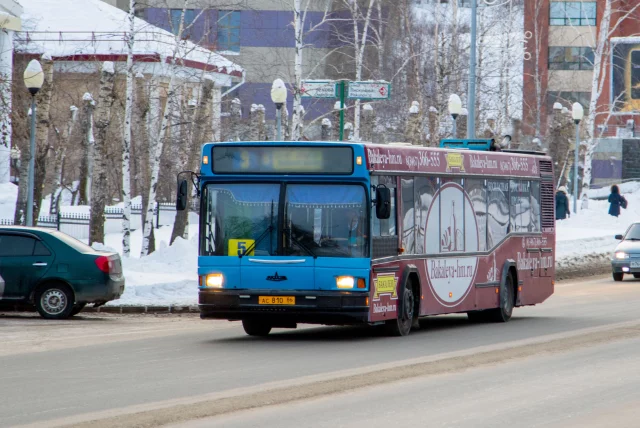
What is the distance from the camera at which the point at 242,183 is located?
16906 mm

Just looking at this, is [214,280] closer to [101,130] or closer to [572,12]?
[101,130]

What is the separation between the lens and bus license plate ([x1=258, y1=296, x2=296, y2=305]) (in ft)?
53.9

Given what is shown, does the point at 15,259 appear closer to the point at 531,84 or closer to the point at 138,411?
the point at 138,411

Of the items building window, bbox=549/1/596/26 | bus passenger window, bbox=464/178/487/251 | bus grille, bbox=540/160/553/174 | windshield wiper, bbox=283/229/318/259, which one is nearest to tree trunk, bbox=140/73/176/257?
Answer: bus grille, bbox=540/160/553/174

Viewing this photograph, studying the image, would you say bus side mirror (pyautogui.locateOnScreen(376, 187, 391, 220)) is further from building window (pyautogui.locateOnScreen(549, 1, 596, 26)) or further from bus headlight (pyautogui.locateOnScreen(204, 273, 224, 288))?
building window (pyautogui.locateOnScreen(549, 1, 596, 26))

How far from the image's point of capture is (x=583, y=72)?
90062 mm

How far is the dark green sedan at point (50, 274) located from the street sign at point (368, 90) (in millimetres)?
6835

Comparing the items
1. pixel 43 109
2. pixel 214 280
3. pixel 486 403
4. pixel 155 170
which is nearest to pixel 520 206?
pixel 214 280

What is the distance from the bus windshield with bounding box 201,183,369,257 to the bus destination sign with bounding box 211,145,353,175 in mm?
197

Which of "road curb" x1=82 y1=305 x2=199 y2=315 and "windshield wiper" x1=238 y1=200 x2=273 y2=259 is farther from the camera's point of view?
"road curb" x1=82 y1=305 x2=199 y2=315

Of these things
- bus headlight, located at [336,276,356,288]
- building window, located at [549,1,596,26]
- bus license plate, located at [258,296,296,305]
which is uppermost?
building window, located at [549,1,596,26]

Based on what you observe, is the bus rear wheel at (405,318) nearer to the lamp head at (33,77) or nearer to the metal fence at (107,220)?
the lamp head at (33,77)

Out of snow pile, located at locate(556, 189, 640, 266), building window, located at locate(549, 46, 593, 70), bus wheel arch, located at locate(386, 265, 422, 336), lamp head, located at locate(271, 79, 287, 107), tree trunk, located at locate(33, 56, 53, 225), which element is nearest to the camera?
bus wheel arch, located at locate(386, 265, 422, 336)

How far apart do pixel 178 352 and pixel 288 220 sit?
7.61 ft
